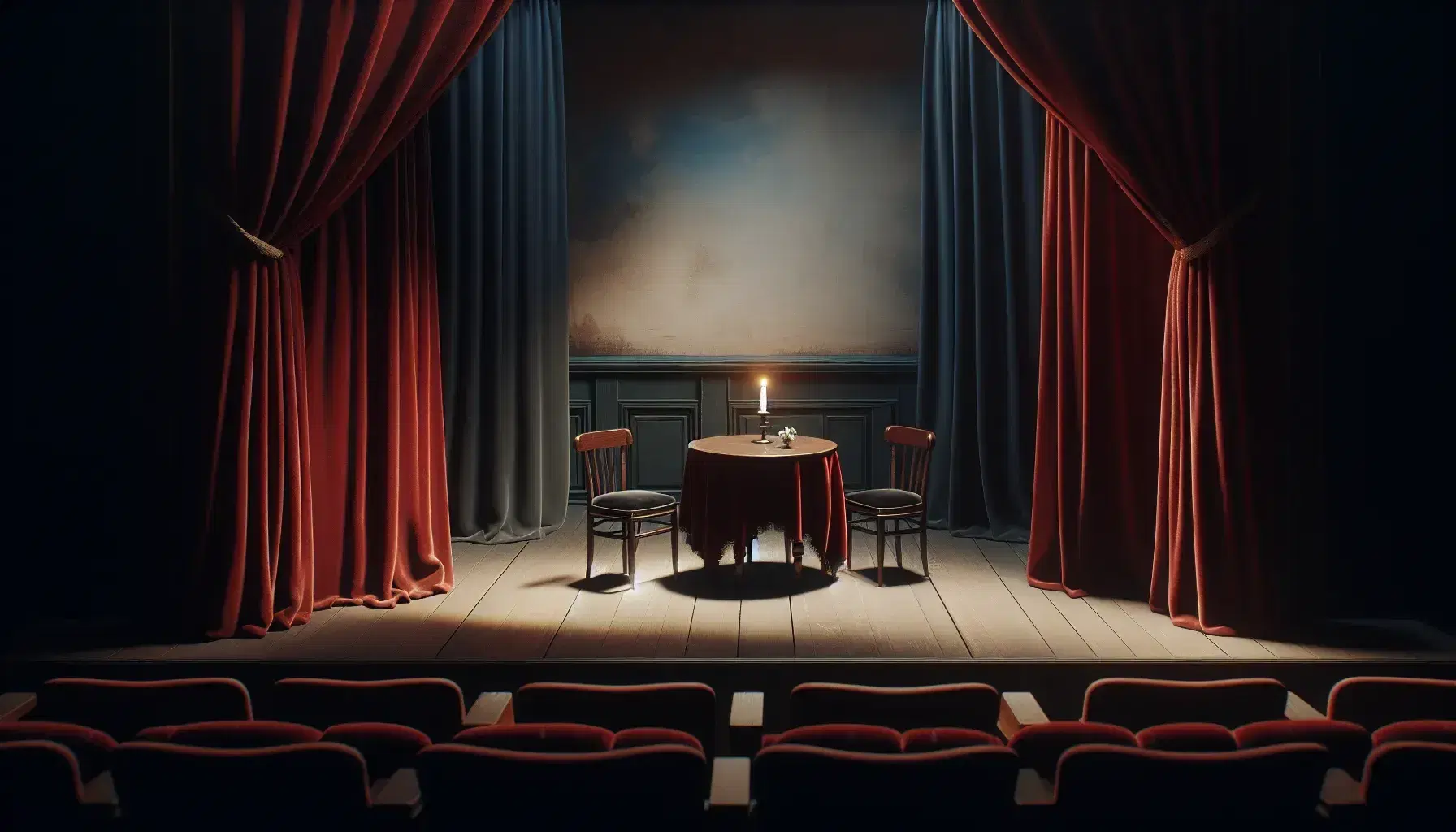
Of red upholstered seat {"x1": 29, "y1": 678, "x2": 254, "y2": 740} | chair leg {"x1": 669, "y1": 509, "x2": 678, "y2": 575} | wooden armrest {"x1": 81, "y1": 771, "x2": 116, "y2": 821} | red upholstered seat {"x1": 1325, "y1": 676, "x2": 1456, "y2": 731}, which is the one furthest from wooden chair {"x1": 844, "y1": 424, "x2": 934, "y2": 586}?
wooden armrest {"x1": 81, "y1": 771, "x2": 116, "y2": 821}

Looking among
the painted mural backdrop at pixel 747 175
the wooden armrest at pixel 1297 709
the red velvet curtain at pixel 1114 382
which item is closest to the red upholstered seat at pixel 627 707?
the wooden armrest at pixel 1297 709

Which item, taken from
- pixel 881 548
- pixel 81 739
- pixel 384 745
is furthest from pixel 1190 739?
pixel 881 548

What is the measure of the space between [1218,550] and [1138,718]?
146cm

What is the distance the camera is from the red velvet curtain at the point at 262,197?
3.33 m

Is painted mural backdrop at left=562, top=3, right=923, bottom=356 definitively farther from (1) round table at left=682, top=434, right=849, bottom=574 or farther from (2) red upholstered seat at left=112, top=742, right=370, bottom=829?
(2) red upholstered seat at left=112, top=742, right=370, bottom=829

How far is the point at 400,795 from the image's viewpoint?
1664mm

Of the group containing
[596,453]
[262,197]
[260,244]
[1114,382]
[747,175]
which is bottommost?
[596,453]

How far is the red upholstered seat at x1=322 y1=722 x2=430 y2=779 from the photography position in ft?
6.23

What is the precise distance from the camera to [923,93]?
5180 millimetres

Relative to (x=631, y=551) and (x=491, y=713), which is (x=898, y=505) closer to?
(x=631, y=551)

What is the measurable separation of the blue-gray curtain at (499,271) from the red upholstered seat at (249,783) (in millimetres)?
3348

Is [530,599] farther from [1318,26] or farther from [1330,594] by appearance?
[1318,26]

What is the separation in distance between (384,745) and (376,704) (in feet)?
0.81

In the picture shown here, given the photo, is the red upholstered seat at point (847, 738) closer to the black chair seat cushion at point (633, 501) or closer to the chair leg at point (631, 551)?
the chair leg at point (631, 551)
